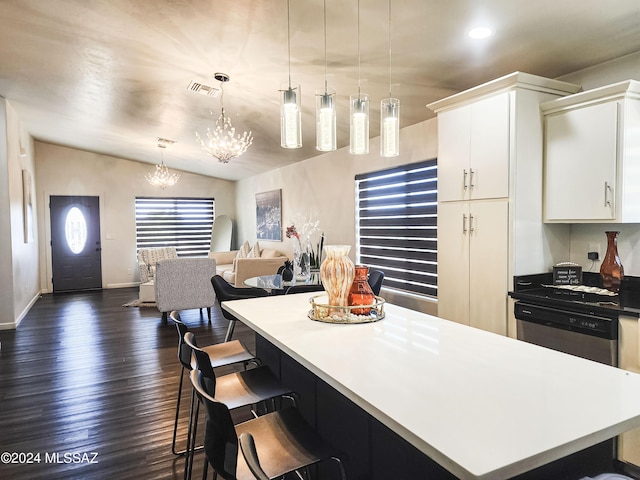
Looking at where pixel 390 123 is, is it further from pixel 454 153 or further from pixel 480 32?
pixel 454 153

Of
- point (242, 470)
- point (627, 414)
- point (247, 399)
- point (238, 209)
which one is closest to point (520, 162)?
point (627, 414)

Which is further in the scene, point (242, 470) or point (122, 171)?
point (122, 171)

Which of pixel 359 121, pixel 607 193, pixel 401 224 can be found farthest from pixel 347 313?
pixel 401 224

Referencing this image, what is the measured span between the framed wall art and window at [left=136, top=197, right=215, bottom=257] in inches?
79.4

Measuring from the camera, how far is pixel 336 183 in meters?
5.99

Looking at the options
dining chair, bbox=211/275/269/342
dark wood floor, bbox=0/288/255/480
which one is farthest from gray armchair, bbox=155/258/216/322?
dining chair, bbox=211/275/269/342

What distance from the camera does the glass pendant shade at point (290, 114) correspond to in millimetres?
2189

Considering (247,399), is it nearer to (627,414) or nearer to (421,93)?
(627,414)

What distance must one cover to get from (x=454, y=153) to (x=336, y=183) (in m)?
2.84

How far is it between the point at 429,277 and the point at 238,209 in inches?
260

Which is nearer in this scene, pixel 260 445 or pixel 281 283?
pixel 260 445

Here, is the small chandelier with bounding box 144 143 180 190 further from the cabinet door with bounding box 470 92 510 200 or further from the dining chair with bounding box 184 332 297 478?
the dining chair with bounding box 184 332 297 478

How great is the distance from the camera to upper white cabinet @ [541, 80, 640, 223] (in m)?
2.52

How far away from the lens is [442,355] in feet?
4.84
